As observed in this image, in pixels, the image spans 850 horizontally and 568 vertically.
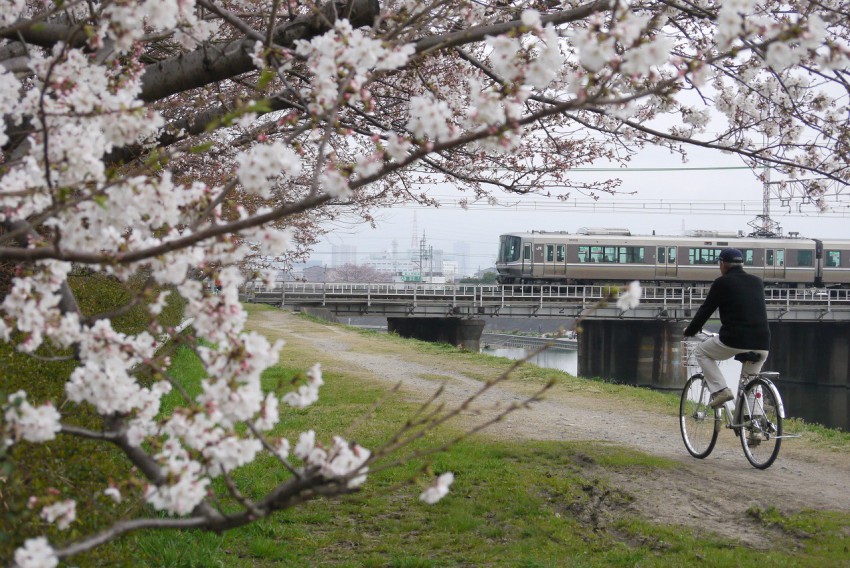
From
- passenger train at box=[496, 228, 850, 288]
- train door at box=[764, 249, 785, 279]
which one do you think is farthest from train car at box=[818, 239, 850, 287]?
train door at box=[764, 249, 785, 279]

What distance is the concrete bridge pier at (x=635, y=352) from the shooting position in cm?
4400

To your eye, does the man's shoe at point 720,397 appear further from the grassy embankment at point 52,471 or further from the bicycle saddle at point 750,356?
the grassy embankment at point 52,471

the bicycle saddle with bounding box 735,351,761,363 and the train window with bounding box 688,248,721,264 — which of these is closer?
the bicycle saddle with bounding box 735,351,761,363

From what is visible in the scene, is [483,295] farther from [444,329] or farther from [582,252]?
[582,252]

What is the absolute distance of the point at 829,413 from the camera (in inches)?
1441

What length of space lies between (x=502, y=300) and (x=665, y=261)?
10.0 metres

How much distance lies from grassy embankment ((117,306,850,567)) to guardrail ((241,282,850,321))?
33692 mm

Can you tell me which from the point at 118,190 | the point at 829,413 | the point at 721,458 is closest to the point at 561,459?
the point at 721,458

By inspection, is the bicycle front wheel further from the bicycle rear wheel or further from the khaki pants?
the bicycle rear wheel

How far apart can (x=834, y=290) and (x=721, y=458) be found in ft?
145

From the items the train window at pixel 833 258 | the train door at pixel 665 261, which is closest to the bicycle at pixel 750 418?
the train door at pixel 665 261

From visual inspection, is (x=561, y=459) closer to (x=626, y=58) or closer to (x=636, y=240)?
(x=626, y=58)

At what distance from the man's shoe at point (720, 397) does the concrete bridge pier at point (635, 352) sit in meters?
36.0

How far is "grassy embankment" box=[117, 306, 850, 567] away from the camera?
16.1 feet
